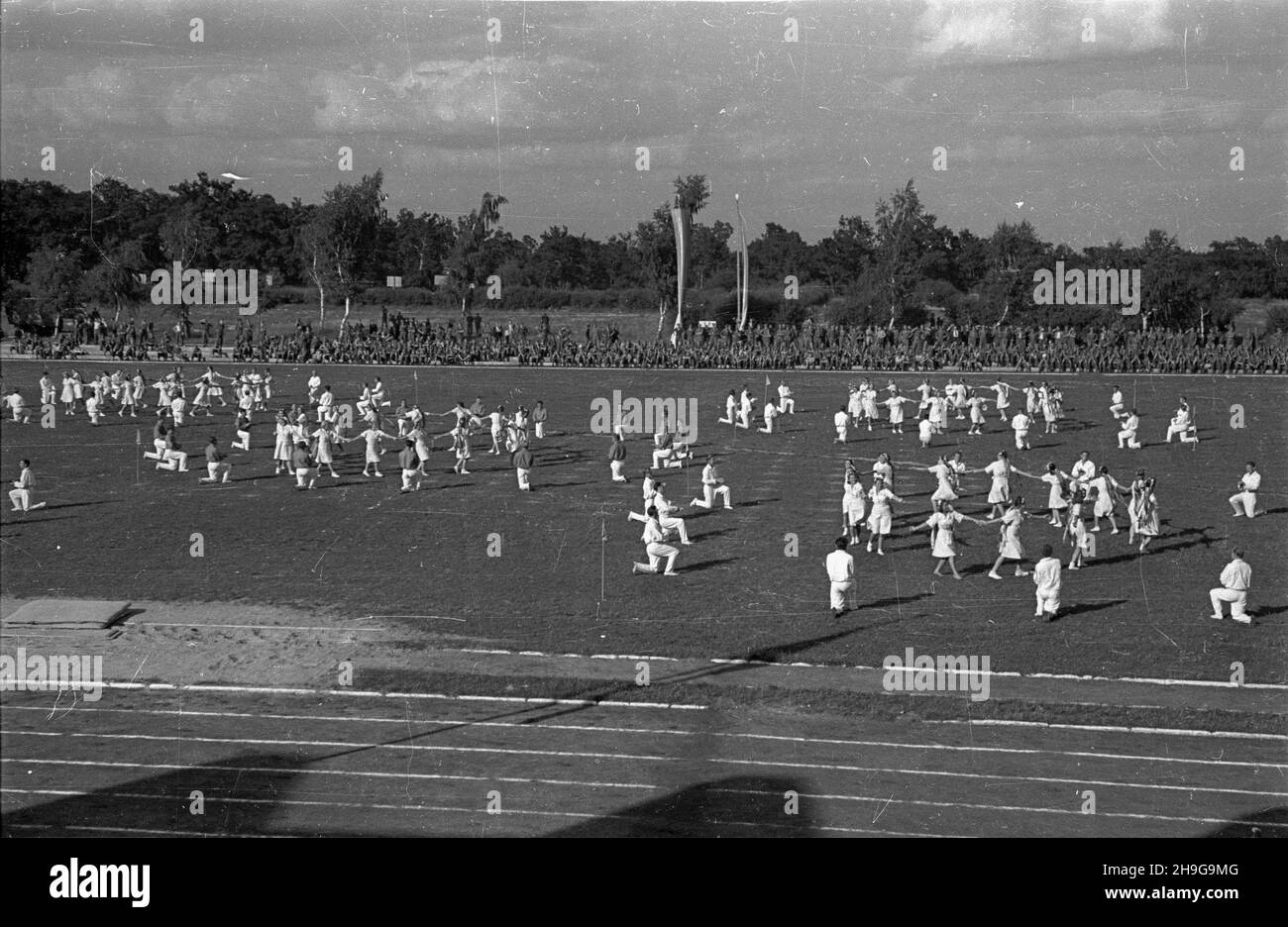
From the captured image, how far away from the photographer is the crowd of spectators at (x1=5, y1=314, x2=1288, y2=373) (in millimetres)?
50812

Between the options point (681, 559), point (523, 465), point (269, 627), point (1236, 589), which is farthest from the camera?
point (523, 465)

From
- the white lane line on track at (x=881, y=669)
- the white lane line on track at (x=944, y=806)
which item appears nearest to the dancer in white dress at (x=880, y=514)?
the white lane line on track at (x=881, y=669)

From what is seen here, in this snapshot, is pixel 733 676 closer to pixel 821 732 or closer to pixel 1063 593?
pixel 821 732

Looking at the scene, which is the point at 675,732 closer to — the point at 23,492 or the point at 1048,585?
the point at 1048,585

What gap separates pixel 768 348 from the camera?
178 ft

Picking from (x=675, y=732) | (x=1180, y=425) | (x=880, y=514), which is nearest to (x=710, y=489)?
(x=880, y=514)

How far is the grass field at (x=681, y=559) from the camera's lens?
1936 centimetres

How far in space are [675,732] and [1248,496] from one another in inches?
628

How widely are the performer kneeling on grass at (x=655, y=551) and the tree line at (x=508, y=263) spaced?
30.0 meters

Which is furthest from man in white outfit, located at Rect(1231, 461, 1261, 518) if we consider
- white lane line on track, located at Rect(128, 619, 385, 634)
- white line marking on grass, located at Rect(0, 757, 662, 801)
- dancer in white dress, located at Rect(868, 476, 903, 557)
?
white lane line on track, located at Rect(128, 619, 385, 634)

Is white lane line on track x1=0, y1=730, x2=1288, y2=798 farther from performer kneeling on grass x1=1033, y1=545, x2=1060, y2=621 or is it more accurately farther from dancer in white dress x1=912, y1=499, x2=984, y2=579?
dancer in white dress x1=912, y1=499, x2=984, y2=579

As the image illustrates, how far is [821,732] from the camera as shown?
16.0m

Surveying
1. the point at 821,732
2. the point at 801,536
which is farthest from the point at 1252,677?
the point at 801,536
